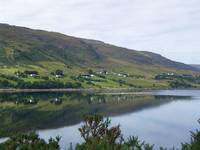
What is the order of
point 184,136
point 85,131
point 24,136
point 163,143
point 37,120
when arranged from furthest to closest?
point 37,120
point 184,136
point 163,143
point 85,131
point 24,136

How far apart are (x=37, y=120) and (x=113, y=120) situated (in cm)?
3551

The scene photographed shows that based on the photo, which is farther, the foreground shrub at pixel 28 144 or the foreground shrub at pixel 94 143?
the foreground shrub at pixel 28 144

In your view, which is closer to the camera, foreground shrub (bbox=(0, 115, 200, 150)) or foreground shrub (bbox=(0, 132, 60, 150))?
foreground shrub (bbox=(0, 115, 200, 150))

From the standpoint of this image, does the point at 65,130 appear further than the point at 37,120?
No

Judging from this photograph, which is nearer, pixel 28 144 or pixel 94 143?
pixel 94 143

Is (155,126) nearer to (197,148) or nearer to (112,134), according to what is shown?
(112,134)

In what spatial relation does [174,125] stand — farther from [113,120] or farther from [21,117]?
[21,117]

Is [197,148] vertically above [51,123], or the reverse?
[197,148]

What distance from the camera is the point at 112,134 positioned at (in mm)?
65188

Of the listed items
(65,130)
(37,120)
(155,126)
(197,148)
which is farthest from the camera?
(37,120)

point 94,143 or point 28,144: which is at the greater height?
point 94,143

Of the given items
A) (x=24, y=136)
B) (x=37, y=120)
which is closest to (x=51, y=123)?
(x=37, y=120)

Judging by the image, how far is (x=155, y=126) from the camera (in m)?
168

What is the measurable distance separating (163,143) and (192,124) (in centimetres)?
5316
